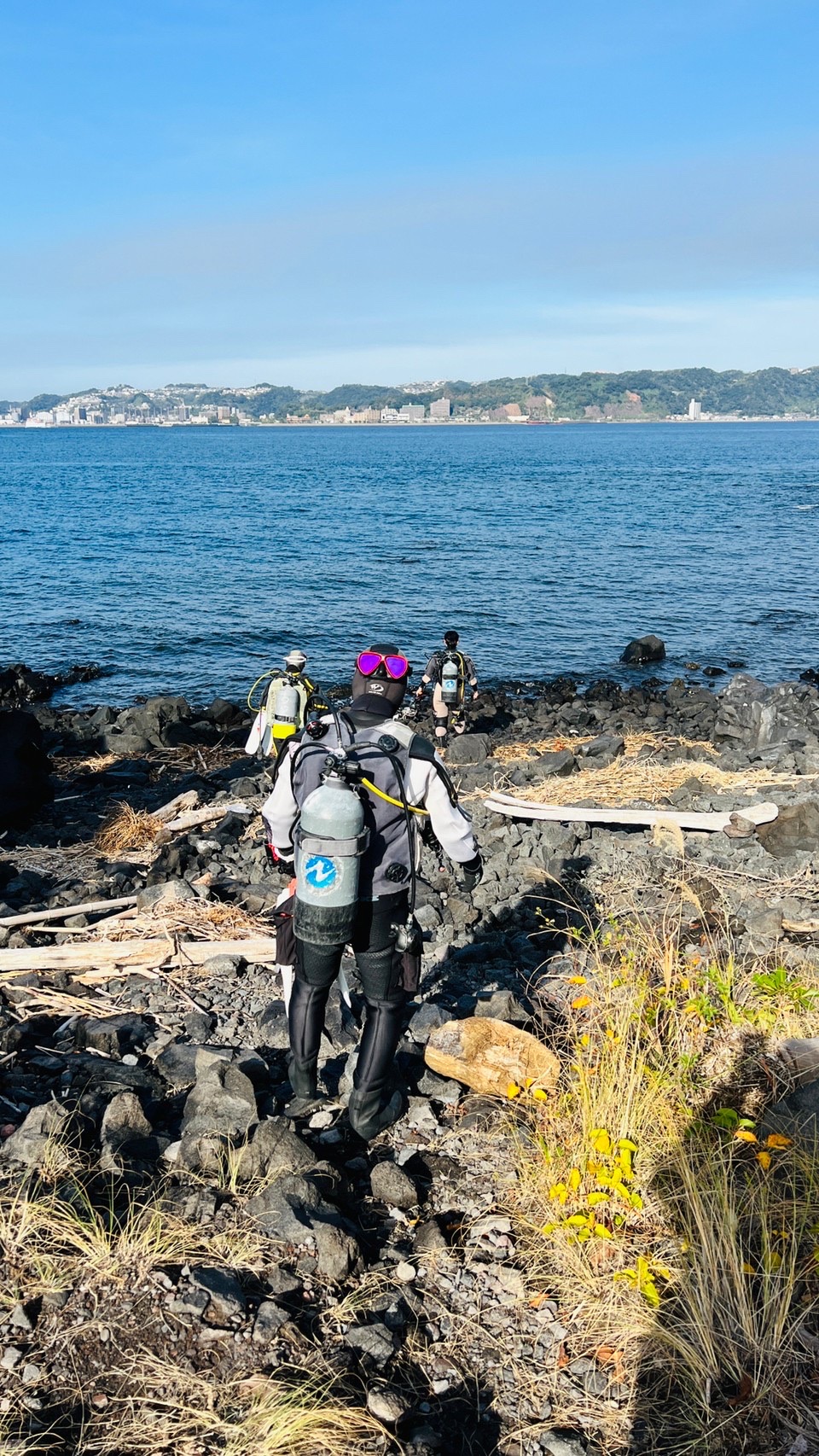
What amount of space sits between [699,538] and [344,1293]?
158 ft

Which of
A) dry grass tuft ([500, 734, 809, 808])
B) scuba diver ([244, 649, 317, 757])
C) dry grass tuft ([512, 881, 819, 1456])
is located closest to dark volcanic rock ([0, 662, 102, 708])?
scuba diver ([244, 649, 317, 757])

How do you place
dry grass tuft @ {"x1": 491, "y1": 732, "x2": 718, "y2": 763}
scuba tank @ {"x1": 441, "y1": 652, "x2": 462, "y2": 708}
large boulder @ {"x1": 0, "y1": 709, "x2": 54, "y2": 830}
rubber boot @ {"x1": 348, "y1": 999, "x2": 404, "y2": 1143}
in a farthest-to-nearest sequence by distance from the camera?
scuba tank @ {"x1": 441, "y1": 652, "x2": 462, "y2": 708} → dry grass tuft @ {"x1": 491, "y1": 732, "x2": 718, "y2": 763} → large boulder @ {"x1": 0, "y1": 709, "x2": 54, "y2": 830} → rubber boot @ {"x1": 348, "y1": 999, "x2": 404, "y2": 1143}

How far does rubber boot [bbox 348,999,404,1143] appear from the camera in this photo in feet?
16.8

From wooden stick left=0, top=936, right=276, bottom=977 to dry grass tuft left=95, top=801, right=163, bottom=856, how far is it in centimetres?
326

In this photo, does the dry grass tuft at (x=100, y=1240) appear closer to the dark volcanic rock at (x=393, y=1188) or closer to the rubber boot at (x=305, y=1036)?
the dark volcanic rock at (x=393, y=1188)

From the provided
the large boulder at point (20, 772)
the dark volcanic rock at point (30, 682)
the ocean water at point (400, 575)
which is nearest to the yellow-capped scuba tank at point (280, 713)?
the large boulder at point (20, 772)

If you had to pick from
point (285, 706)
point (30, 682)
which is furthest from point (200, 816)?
point (30, 682)

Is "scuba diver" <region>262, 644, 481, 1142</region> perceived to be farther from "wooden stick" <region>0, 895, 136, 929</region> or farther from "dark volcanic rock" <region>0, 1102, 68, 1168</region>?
"wooden stick" <region>0, 895, 136, 929</region>

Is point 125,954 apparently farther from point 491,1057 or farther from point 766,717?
point 766,717

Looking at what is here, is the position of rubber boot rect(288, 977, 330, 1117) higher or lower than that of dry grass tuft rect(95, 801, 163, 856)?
higher

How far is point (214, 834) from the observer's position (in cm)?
1076

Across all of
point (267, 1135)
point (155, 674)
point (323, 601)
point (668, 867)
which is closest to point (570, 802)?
point (668, 867)

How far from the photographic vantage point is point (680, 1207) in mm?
4328

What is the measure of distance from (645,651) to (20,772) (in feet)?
56.2
